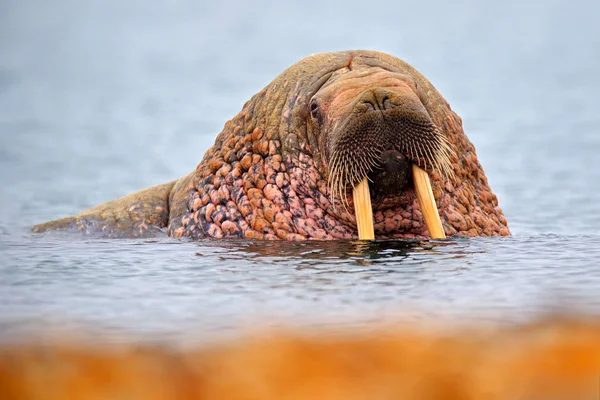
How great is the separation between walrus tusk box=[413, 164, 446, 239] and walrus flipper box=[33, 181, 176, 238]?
2.73 metres

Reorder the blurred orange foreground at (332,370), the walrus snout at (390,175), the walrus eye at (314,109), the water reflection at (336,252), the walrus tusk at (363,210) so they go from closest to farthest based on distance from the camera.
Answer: the blurred orange foreground at (332,370) < the water reflection at (336,252) < the walrus tusk at (363,210) < the walrus snout at (390,175) < the walrus eye at (314,109)

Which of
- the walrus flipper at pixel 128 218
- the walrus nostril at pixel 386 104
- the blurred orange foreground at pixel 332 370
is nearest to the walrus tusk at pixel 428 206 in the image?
the walrus nostril at pixel 386 104

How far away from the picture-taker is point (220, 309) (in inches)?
135

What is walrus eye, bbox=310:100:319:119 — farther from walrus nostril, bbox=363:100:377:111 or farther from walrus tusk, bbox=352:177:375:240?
walrus tusk, bbox=352:177:375:240

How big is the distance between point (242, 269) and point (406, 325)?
77.8 inches

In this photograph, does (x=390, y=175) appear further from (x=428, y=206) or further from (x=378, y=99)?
(x=378, y=99)

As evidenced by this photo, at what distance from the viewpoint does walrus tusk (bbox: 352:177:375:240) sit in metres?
6.74

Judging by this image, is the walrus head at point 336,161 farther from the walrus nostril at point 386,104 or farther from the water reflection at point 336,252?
the water reflection at point 336,252

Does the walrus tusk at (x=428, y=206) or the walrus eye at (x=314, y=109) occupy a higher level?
the walrus eye at (x=314, y=109)

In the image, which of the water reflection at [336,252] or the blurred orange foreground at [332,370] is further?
the water reflection at [336,252]

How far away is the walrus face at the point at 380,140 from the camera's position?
22.3 feet

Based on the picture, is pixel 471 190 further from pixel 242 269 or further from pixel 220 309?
pixel 220 309

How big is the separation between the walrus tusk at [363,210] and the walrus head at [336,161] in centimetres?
9

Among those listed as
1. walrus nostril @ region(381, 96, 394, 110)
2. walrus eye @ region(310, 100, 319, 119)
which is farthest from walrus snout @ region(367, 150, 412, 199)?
walrus eye @ region(310, 100, 319, 119)
